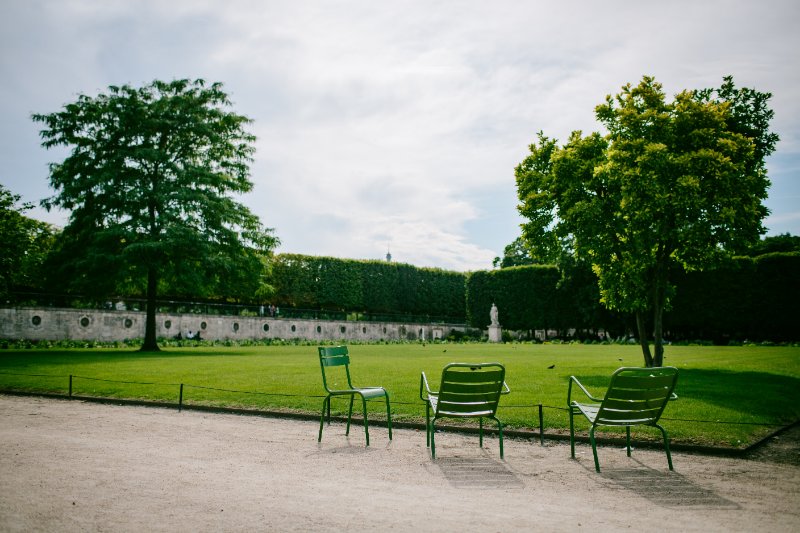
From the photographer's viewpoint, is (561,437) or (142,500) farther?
(561,437)

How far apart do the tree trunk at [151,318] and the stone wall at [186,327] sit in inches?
330

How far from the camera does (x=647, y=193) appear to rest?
50.6ft

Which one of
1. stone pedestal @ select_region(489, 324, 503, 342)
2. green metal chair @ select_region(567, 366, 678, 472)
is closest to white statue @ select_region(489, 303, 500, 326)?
stone pedestal @ select_region(489, 324, 503, 342)

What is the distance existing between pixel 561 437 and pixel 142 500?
5.24 m

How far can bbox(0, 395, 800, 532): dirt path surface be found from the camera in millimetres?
4344

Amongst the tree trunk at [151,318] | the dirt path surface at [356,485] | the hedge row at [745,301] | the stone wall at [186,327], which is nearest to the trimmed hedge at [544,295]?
the hedge row at [745,301]

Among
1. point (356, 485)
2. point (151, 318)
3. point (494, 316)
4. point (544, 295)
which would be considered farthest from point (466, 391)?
point (494, 316)

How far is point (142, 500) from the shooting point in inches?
191

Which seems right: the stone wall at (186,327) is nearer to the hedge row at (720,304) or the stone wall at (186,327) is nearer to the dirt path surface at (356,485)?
the hedge row at (720,304)

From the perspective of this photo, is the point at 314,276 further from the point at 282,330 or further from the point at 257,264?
the point at 257,264

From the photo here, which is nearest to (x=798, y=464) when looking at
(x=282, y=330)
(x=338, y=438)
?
(x=338, y=438)

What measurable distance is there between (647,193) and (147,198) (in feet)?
77.7

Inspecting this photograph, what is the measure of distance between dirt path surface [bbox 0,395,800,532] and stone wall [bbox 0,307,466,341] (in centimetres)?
2948

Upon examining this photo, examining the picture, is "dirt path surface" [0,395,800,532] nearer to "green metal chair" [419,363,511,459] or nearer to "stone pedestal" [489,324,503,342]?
"green metal chair" [419,363,511,459]
